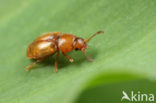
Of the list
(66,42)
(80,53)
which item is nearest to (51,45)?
(66,42)

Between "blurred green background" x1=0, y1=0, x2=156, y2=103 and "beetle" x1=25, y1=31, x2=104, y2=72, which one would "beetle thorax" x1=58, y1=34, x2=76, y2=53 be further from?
"blurred green background" x1=0, y1=0, x2=156, y2=103

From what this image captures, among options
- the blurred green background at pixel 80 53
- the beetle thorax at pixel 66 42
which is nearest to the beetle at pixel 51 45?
the beetle thorax at pixel 66 42

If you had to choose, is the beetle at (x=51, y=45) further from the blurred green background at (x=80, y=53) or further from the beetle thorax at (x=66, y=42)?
the blurred green background at (x=80, y=53)

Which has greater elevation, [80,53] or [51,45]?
[51,45]

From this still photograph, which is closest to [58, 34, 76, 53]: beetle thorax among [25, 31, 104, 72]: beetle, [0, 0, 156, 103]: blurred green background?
[25, 31, 104, 72]: beetle

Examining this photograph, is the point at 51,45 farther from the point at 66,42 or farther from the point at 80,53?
the point at 80,53

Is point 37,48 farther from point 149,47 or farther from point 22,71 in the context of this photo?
point 149,47
